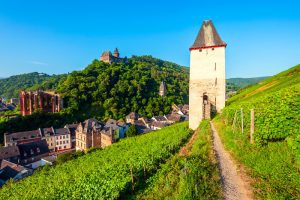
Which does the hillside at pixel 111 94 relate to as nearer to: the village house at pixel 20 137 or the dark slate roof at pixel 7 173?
the village house at pixel 20 137

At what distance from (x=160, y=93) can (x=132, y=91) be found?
1483cm

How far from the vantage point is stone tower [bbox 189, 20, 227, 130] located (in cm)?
2253

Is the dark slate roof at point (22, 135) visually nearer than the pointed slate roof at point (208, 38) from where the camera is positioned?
No

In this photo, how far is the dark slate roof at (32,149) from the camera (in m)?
44.4

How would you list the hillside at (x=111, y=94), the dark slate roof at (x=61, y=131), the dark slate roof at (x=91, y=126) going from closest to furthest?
the dark slate roof at (x=91, y=126)
the dark slate roof at (x=61, y=131)
the hillside at (x=111, y=94)

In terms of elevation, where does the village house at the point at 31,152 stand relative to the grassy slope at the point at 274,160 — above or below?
below

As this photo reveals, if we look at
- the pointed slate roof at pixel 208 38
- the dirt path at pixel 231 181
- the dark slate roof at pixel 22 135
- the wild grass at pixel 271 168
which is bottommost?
the dark slate roof at pixel 22 135

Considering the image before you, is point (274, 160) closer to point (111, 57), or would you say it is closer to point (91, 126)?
point (91, 126)

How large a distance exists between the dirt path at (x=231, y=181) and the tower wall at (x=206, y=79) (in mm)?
12589

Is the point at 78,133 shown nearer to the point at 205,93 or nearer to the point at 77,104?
the point at 77,104

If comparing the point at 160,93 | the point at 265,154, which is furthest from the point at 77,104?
the point at 265,154

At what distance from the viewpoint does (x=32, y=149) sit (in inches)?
1790

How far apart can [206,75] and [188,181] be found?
56.2 ft

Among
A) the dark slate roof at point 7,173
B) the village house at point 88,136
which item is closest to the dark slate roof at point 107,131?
the village house at point 88,136
